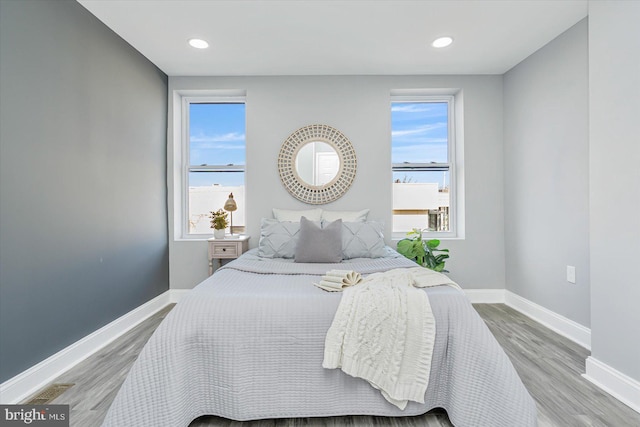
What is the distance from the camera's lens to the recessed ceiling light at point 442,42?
292 cm

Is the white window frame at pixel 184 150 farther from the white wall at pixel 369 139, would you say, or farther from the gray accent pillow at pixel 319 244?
the gray accent pillow at pixel 319 244

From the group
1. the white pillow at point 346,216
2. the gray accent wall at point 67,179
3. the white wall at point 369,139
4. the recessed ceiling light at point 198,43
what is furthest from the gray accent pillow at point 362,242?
the recessed ceiling light at point 198,43

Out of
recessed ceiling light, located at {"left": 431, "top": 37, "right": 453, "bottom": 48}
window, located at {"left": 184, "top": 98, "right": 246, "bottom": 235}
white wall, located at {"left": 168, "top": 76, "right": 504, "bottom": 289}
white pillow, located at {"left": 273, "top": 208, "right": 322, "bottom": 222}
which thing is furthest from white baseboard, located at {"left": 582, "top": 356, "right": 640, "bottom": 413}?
window, located at {"left": 184, "top": 98, "right": 246, "bottom": 235}

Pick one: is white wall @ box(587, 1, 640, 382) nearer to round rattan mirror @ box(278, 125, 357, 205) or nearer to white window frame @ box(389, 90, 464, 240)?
white window frame @ box(389, 90, 464, 240)

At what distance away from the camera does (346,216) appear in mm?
3541

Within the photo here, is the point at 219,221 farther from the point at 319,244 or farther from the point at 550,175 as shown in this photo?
the point at 550,175

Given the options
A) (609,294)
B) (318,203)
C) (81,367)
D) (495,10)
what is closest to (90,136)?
(81,367)

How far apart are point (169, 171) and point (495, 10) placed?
11.4ft

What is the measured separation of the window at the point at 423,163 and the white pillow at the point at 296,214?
1.02 metres

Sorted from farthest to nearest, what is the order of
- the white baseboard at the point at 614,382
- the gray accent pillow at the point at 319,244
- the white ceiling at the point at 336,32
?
the gray accent pillow at the point at 319,244, the white ceiling at the point at 336,32, the white baseboard at the point at 614,382

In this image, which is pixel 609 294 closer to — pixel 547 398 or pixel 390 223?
pixel 547 398

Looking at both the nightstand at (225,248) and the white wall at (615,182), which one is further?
the nightstand at (225,248)

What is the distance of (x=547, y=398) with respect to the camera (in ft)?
6.15

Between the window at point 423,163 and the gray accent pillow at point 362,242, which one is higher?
the window at point 423,163
